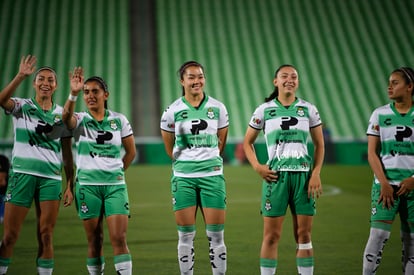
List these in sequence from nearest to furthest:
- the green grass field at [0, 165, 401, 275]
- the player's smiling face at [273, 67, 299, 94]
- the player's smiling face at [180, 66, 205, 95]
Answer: the player's smiling face at [273, 67, 299, 94], the player's smiling face at [180, 66, 205, 95], the green grass field at [0, 165, 401, 275]

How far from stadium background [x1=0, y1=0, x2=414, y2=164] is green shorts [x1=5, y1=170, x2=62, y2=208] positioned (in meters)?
21.6

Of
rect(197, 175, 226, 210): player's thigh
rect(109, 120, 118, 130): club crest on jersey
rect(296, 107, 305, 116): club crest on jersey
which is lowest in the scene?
rect(197, 175, 226, 210): player's thigh

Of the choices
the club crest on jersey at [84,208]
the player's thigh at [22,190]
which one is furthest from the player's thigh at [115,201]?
the player's thigh at [22,190]

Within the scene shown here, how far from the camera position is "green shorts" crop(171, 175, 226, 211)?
23.2ft

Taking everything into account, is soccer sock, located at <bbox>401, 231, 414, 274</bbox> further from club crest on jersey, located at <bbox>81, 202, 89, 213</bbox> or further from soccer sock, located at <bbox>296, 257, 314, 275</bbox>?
club crest on jersey, located at <bbox>81, 202, 89, 213</bbox>

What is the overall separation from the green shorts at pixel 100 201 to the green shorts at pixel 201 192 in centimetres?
55

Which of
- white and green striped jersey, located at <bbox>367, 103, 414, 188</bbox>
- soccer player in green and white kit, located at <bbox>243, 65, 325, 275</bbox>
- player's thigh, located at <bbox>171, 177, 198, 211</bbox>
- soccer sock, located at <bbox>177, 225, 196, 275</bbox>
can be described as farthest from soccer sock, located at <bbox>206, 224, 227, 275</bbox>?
white and green striped jersey, located at <bbox>367, 103, 414, 188</bbox>

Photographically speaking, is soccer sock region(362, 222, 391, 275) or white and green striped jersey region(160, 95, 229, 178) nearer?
soccer sock region(362, 222, 391, 275)

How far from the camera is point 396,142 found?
22.4 ft

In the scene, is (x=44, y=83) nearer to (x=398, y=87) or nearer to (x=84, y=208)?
(x=84, y=208)

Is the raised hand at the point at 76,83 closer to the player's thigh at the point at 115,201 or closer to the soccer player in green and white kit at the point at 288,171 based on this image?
the player's thigh at the point at 115,201

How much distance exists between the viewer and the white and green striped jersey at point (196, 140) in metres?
7.13

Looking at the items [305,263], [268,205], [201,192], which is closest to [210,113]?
[201,192]

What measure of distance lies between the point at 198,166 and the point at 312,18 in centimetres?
3164
